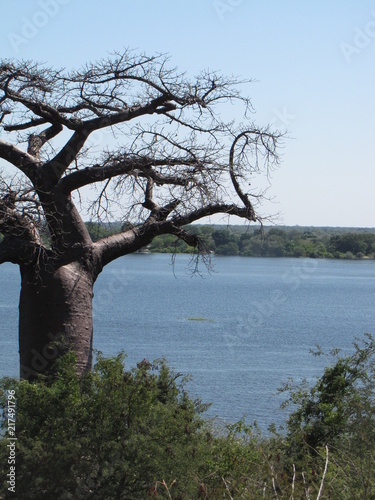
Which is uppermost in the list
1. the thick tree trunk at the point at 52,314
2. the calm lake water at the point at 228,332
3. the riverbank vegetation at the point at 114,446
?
the thick tree trunk at the point at 52,314

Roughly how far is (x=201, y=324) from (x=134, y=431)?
25.3 metres

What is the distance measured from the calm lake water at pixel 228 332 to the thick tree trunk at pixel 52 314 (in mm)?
933

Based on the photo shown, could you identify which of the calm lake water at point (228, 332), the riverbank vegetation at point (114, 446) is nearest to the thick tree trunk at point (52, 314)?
the calm lake water at point (228, 332)

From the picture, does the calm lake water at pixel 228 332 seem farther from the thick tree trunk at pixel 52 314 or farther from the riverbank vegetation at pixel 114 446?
the riverbank vegetation at pixel 114 446

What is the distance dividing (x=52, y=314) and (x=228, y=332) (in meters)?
22.0

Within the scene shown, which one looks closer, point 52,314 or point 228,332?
point 52,314

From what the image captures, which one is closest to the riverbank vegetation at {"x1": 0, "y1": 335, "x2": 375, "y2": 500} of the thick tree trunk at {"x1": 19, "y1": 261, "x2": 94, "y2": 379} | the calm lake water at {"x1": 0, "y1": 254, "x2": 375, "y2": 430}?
the thick tree trunk at {"x1": 19, "y1": 261, "x2": 94, "y2": 379}

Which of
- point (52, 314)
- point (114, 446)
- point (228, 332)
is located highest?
point (52, 314)

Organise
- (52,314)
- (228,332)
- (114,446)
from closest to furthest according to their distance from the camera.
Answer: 1. (114,446)
2. (52,314)
3. (228,332)

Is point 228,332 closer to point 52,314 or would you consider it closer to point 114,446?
point 52,314

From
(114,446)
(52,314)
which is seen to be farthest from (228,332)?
(114,446)

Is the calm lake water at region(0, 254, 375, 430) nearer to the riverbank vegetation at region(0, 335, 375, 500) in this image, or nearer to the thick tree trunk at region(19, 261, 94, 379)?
the thick tree trunk at region(19, 261, 94, 379)

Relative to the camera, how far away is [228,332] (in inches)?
1102

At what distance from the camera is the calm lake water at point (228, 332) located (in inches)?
630
